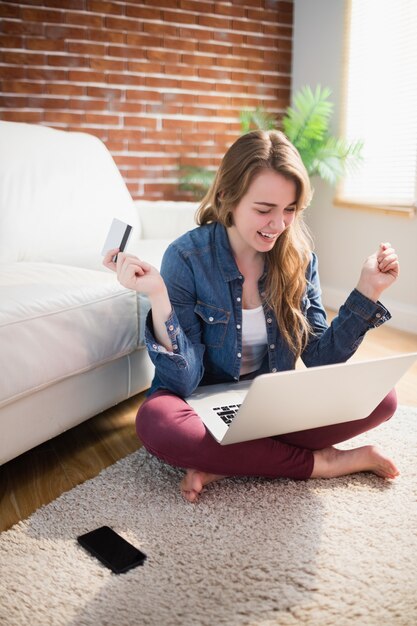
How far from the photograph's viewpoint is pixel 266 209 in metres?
1.46

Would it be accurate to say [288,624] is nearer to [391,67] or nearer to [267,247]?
[267,247]

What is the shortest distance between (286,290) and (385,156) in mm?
2029

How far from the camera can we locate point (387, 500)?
1439 mm

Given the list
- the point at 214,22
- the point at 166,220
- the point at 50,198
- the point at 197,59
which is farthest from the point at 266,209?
the point at 214,22

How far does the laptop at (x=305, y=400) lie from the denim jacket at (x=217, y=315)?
0.13 meters

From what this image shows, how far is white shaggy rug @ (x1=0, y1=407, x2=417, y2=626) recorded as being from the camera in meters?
1.06

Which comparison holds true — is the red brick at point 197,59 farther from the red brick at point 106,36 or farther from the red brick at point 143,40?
the red brick at point 106,36

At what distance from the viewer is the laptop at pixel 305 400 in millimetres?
1160

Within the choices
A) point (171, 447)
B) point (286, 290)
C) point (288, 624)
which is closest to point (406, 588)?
point (288, 624)

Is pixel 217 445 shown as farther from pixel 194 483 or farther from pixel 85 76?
pixel 85 76

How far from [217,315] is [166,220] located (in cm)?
115

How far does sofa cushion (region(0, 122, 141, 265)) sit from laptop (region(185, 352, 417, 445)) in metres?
0.91

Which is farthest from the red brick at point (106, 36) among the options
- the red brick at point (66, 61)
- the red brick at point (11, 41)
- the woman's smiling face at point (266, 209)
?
the woman's smiling face at point (266, 209)

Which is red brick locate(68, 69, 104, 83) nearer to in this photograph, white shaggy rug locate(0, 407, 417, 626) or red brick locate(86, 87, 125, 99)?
red brick locate(86, 87, 125, 99)
